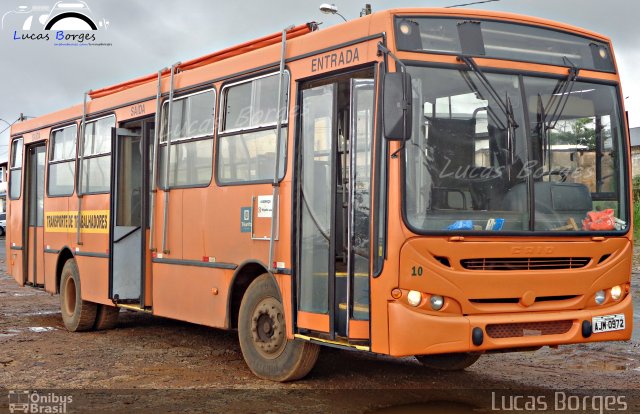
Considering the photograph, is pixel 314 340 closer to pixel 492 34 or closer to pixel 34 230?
pixel 492 34

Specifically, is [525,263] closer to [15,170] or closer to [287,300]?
[287,300]

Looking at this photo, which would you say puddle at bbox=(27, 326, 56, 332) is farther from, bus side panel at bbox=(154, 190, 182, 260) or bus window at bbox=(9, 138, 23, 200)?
bus side panel at bbox=(154, 190, 182, 260)

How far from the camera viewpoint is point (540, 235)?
749 cm

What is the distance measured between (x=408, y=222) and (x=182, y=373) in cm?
342

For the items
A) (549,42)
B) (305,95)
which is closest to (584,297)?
(549,42)

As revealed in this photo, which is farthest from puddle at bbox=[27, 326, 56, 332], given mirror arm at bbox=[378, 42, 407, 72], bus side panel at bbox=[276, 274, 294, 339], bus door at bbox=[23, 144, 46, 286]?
mirror arm at bbox=[378, 42, 407, 72]

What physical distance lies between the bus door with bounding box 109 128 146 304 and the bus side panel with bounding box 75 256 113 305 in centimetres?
26

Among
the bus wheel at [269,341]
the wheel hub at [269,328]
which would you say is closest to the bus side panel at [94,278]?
the bus wheel at [269,341]

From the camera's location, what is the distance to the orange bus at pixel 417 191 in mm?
7227

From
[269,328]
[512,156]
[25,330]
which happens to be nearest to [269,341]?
[269,328]

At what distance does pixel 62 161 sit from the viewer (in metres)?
13.8

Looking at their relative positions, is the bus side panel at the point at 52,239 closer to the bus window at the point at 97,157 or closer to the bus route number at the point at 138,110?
the bus window at the point at 97,157

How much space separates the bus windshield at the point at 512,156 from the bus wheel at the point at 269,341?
2.02 m

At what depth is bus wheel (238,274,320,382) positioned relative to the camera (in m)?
8.52
